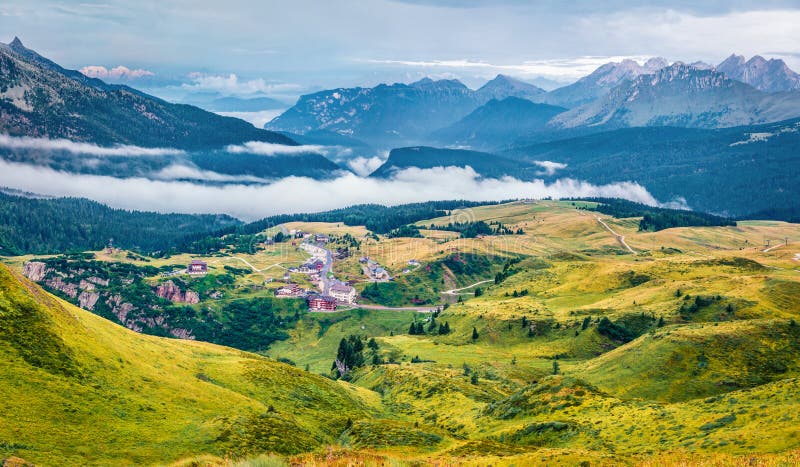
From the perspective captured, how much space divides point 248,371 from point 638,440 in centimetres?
5445

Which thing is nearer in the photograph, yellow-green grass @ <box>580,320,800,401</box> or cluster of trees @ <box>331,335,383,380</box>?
yellow-green grass @ <box>580,320,800,401</box>

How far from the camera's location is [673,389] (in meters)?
103

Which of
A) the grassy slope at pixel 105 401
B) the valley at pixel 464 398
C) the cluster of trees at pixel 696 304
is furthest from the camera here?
the cluster of trees at pixel 696 304

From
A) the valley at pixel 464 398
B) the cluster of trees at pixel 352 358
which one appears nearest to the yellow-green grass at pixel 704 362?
the valley at pixel 464 398

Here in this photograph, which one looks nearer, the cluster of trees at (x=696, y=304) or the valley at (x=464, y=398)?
the valley at (x=464, y=398)

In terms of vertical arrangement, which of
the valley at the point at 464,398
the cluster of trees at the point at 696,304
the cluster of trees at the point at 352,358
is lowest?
the cluster of trees at the point at 352,358

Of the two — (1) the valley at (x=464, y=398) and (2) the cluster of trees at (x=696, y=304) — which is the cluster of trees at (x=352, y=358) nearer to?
(1) the valley at (x=464, y=398)

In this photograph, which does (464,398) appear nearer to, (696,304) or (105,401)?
(105,401)

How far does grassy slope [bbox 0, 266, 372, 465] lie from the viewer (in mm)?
50656

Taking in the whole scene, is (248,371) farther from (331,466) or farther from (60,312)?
(331,466)

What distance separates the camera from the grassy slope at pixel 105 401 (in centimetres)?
5066

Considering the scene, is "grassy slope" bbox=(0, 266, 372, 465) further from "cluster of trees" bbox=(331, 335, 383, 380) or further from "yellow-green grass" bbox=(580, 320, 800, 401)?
"cluster of trees" bbox=(331, 335, 383, 380)

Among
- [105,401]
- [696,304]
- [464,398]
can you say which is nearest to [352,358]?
[464,398]

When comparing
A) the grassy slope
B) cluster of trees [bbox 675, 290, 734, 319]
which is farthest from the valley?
cluster of trees [bbox 675, 290, 734, 319]
